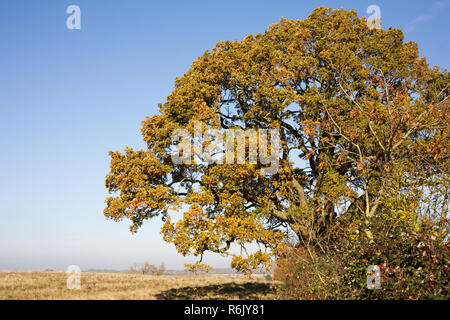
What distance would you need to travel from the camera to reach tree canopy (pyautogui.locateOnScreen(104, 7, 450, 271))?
42.0 feet

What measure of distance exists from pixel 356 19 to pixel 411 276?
1367 centimetres

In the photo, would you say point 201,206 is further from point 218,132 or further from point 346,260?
point 346,260

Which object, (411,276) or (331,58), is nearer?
(411,276)

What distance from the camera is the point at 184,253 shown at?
1253cm

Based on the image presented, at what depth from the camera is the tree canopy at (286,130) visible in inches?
504

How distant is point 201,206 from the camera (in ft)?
44.3

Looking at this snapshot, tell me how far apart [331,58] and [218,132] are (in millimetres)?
6372

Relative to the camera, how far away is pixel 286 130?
54.9 feet
